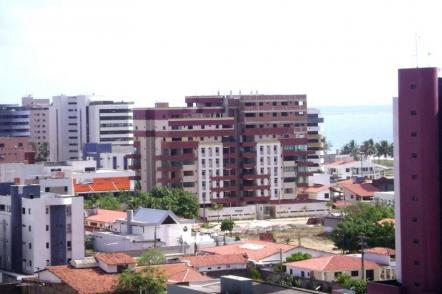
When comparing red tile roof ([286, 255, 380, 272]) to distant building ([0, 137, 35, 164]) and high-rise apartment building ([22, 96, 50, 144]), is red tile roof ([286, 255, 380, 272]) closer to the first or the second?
distant building ([0, 137, 35, 164])

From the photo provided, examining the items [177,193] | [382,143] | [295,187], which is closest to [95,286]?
[177,193]

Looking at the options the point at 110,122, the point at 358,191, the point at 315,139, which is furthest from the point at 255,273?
the point at 110,122

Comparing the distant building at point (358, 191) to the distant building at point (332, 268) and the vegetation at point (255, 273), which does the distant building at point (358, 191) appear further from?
the vegetation at point (255, 273)

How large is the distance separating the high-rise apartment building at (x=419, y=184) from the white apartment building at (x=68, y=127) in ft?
243

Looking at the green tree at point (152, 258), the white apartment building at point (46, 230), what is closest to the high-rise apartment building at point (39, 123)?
the white apartment building at point (46, 230)

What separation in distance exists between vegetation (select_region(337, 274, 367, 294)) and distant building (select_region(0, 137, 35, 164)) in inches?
1532

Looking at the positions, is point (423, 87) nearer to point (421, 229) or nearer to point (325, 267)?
point (421, 229)

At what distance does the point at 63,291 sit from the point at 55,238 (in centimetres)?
674

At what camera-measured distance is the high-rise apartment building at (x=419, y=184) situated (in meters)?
27.8

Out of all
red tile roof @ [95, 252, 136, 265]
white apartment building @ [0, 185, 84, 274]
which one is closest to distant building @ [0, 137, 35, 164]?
white apartment building @ [0, 185, 84, 274]

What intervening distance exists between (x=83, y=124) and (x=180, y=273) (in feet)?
224

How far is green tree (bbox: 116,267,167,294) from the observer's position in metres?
31.4

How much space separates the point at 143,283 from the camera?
3142cm

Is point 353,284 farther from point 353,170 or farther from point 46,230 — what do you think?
point 353,170
